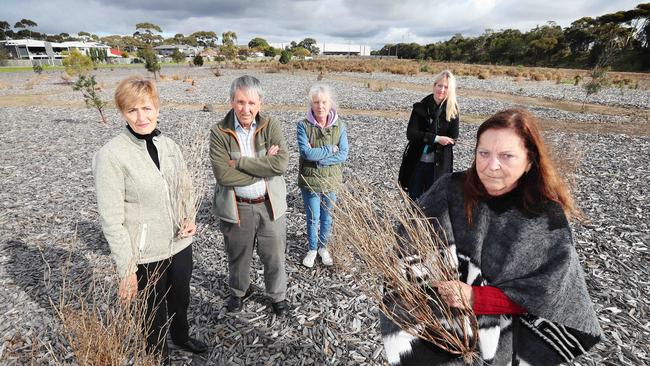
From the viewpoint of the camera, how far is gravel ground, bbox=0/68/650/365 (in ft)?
10.0

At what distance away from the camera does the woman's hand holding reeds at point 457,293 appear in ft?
5.03

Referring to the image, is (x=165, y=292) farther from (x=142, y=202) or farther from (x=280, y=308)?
(x=280, y=308)

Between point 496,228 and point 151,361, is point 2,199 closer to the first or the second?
point 151,361

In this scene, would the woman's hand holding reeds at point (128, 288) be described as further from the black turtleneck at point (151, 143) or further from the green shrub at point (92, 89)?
the green shrub at point (92, 89)

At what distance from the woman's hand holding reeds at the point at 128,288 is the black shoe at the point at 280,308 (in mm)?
1564

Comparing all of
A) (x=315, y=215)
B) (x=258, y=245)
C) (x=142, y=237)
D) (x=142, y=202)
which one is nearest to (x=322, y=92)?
(x=315, y=215)

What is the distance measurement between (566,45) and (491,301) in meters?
72.1

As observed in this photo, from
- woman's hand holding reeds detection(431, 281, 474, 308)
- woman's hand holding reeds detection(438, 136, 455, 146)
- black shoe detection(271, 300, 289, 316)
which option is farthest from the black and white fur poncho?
woman's hand holding reeds detection(438, 136, 455, 146)

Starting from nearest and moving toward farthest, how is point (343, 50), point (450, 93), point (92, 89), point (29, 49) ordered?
1. point (450, 93)
2. point (92, 89)
3. point (29, 49)
4. point (343, 50)

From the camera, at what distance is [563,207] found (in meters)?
1.57

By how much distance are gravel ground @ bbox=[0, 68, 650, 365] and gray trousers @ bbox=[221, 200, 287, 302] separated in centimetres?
37

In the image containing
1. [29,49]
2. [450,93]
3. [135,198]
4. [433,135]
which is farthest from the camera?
[29,49]

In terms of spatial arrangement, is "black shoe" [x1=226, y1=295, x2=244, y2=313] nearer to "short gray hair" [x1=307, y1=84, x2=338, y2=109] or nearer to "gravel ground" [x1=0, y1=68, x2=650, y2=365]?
"gravel ground" [x1=0, y1=68, x2=650, y2=365]

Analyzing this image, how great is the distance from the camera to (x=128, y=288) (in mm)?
2078
